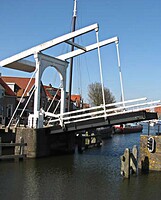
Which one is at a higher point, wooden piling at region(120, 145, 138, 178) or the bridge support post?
the bridge support post

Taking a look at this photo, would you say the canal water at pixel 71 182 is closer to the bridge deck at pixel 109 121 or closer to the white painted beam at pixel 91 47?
the bridge deck at pixel 109 121

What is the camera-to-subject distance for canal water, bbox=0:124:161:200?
10469mm

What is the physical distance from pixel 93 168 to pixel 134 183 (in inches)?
148

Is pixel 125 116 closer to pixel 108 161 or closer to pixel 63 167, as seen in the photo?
pixel 108 161

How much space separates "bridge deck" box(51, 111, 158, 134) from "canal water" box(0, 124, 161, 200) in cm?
222

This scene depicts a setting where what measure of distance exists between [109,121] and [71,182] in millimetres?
6089

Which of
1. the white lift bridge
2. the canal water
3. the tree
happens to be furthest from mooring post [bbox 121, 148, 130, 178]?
the tree

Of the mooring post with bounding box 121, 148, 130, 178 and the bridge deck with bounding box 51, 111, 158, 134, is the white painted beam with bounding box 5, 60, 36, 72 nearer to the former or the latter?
the bridge deck with bounding box 51, 111, 158, 134

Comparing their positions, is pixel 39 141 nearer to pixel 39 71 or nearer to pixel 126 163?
pixel 39 71

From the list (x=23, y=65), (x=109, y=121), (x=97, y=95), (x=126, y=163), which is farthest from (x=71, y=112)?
(x=97, y=95)

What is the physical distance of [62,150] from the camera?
70.1ft

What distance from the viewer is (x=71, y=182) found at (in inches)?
488

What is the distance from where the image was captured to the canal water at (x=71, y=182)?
10.5 metres

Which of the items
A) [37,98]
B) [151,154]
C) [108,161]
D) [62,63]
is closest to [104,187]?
[151,154]
